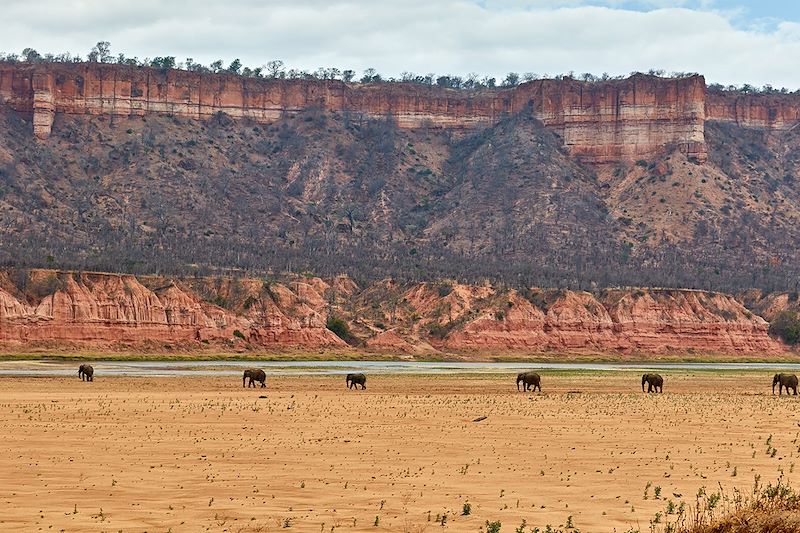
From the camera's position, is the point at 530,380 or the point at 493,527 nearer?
the point at 493,527

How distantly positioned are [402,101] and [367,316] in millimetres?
75484

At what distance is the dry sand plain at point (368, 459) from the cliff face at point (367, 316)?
177 feet

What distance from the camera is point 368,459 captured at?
27500 millimetres

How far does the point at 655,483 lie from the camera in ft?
80.0

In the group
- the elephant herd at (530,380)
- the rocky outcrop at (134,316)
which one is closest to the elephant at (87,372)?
the elephant herd at (530,380)

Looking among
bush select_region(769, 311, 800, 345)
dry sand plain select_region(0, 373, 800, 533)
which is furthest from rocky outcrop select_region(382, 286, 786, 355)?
dry sand plain select_region(0, 373, 800, 533)

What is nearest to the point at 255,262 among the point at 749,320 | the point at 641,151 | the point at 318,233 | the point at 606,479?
the point at 318,233

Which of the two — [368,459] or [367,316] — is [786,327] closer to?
[367,316]

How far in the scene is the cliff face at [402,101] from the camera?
171375mm

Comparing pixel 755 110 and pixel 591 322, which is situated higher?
pixel 755 110

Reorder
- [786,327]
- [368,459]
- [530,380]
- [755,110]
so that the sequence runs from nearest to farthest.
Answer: [368,459] → [530,380] → [786,327] → [755,110]

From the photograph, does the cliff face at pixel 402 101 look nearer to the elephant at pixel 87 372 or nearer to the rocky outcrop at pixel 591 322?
the rocky outcrop at pixel 591 322

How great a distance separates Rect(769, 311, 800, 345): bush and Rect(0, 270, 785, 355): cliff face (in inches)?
123

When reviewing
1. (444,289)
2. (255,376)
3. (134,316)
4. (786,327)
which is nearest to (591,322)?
(444,289)
